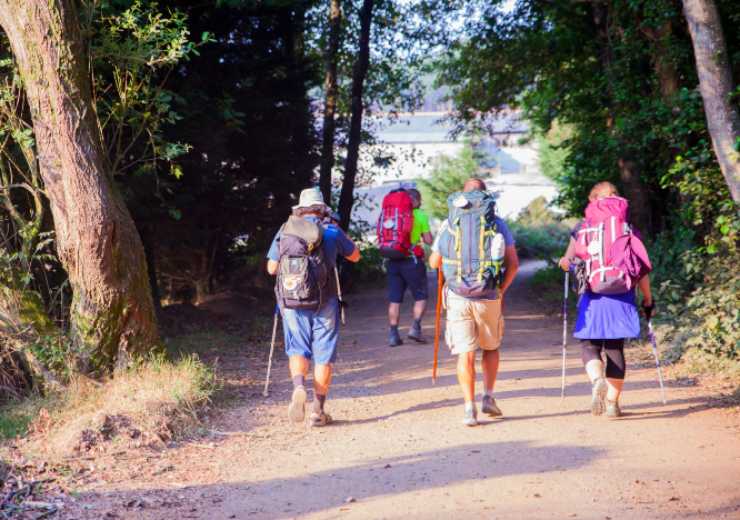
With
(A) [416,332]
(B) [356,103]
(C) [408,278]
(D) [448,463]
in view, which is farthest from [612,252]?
(B) [356,103]

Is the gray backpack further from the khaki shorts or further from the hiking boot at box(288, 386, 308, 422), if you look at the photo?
the khaki shorts

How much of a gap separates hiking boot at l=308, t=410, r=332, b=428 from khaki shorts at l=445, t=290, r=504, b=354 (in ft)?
4.17

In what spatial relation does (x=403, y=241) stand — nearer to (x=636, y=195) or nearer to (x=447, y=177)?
(x=636, y=195)

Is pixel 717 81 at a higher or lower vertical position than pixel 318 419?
higher

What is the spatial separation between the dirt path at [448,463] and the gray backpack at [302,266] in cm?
114

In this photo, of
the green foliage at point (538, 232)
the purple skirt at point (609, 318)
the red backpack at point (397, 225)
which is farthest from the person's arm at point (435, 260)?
the green foliage at point (538, 232)

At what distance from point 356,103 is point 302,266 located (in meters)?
12.6

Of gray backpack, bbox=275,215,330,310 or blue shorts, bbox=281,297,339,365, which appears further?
blue shorts, bbox=281,297,339,365

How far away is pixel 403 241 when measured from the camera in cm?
1076

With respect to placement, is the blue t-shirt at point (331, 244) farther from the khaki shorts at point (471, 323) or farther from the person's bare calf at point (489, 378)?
the person's bare calf at point (489, 378)

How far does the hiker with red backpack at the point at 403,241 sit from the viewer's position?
10.7 metres

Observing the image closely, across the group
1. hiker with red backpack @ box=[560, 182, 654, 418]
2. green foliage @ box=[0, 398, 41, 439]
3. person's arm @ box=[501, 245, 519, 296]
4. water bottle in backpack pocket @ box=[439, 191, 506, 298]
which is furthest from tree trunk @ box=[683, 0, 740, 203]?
green foliage @ box=[0, 398, 41, 439]

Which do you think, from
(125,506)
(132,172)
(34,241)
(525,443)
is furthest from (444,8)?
(125,506)

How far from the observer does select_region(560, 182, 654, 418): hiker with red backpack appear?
6.73 metres
